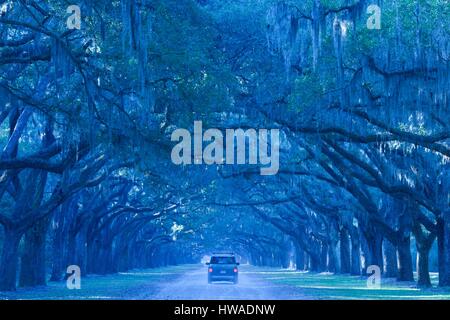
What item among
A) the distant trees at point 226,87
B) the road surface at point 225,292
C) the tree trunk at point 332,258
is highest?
the distant trees at point 226,87

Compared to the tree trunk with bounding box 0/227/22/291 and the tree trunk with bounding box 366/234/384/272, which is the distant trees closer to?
the tree trunk with bounding box 0/227/22/291

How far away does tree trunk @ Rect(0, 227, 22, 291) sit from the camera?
29.7 metres

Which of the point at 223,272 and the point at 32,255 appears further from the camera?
the point at 223,272

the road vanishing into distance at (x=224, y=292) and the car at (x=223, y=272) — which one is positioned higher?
the car at (x=223, y=272)

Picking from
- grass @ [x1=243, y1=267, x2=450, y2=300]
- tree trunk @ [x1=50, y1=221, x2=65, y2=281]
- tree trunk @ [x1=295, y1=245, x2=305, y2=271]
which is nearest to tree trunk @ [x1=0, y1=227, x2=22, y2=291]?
grass @ [x1=243, y1=267, x2=450, y2=300]

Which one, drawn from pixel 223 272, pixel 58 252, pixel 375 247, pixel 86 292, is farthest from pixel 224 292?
pixel 375 247

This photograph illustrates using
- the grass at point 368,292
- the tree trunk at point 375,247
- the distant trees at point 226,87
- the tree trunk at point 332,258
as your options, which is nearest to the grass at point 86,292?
the distant trees at point 226,87

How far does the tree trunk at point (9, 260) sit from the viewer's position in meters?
29.7

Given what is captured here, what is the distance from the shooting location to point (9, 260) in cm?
3019

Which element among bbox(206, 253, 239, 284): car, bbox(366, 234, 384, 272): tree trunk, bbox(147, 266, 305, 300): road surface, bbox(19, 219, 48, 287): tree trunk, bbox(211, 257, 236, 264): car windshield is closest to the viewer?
bbox(147, 266, 305, 300): road surface

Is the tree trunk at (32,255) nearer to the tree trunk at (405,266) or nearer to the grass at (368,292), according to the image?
the grass at (368,292)

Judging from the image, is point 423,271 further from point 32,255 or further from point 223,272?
point 32,255

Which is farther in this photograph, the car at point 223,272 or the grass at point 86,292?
the car at point 223,272
